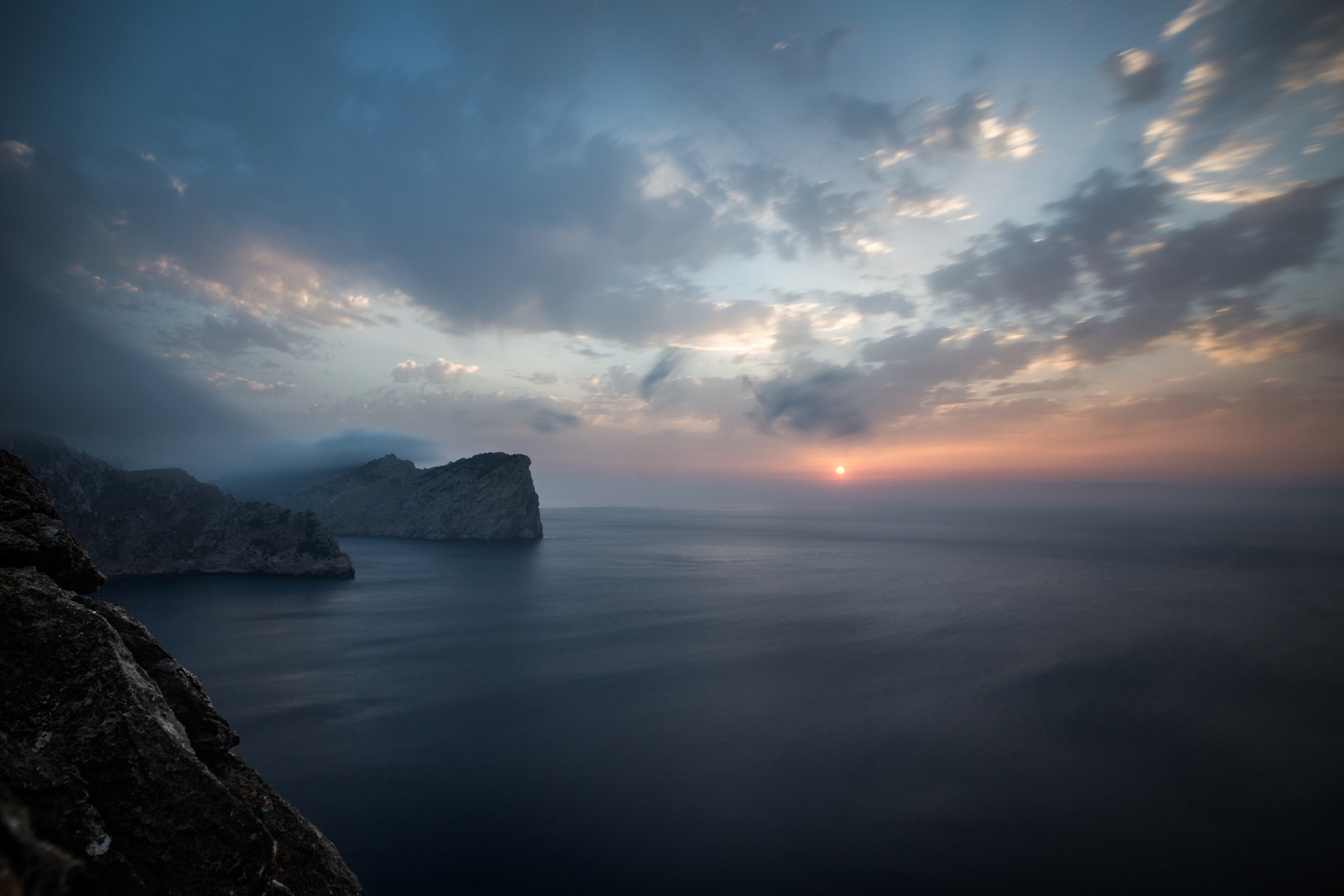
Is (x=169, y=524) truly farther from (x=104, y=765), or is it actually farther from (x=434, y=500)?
(x=104, y=765)

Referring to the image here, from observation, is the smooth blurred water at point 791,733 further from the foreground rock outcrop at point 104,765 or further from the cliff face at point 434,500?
the cliff face at point 434,500

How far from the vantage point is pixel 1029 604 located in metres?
47.9

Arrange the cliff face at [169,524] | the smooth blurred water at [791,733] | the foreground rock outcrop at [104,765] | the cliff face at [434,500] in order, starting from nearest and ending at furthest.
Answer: the foreground rock outcrop at [104,765] → the smooth blurred water at [791,733] → the cliff face at [169,524] → the cliff face at [434,500]

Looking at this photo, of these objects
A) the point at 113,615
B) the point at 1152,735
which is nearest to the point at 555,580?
the point at 1152,735

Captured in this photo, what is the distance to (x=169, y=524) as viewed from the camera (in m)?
53.4

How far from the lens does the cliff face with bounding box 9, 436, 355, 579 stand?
4625cm

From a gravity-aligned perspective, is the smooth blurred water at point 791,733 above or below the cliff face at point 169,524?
below

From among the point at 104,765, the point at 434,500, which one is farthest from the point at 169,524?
the point at 104,765

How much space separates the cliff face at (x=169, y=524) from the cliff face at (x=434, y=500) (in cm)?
4618

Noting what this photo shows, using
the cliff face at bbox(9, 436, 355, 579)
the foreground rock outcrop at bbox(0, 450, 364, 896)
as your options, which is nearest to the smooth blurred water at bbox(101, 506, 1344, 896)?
the cliff face at bbox(9, 436, 355, 579)

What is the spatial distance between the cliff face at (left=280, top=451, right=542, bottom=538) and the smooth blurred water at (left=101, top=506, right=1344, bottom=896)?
179ft

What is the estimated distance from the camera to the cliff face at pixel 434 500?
106562 mm

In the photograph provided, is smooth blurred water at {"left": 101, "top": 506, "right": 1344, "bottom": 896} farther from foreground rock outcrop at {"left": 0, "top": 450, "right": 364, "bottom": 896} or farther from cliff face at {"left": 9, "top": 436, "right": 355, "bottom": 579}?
foreground rock outcrop at {"left": 0, "top": 450, "right": 364, "bottom": 896}

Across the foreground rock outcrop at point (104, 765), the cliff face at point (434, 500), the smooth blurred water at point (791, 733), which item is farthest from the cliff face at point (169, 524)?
the foreground rock outcrop at point (104, 765)
